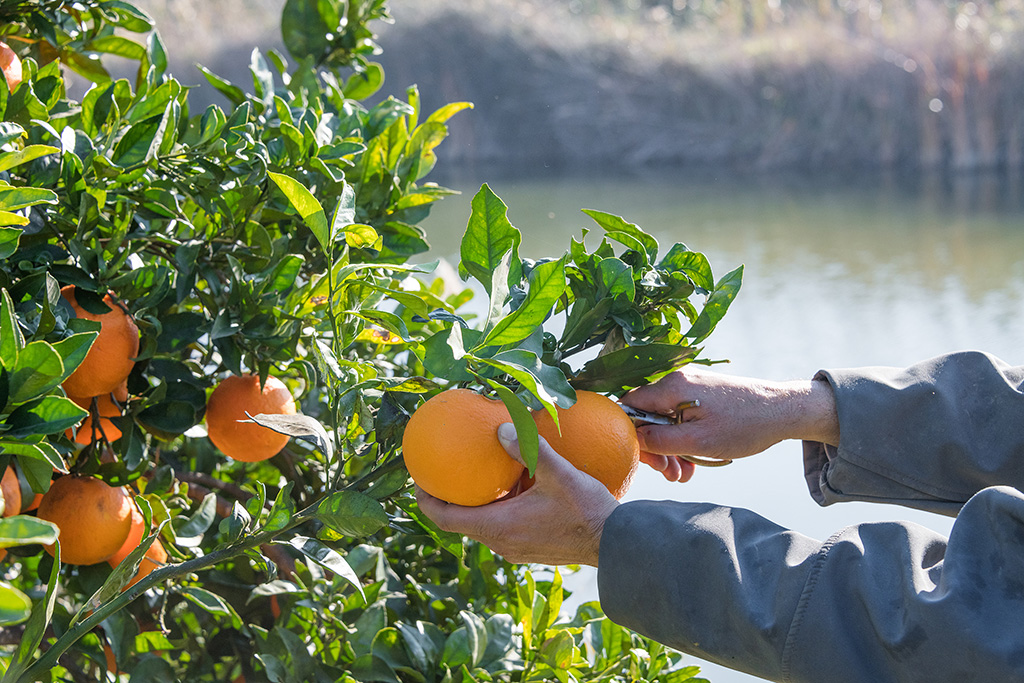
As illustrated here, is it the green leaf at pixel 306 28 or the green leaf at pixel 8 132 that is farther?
the green leaf at pixel 306 28

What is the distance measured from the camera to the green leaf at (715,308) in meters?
0.53

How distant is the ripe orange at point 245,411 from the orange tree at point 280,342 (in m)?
0.01

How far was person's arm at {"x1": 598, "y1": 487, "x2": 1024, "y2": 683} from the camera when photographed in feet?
1.54

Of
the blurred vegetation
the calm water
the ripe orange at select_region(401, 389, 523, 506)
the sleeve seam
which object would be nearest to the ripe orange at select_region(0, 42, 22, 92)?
the ripe orange at select_region(401, 389, 523, 506)

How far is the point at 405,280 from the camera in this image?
22.1 inches

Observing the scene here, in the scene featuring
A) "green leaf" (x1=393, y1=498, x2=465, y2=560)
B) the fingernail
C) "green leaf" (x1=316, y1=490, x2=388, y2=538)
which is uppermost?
the fingernail

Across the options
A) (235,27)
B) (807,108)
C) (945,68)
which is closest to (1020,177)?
(945,68)

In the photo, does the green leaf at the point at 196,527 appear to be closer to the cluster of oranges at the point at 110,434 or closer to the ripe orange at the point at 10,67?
the cluster of oranges at the point at 110,434

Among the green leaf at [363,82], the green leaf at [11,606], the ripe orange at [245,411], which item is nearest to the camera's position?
the green leaf at [11,606]

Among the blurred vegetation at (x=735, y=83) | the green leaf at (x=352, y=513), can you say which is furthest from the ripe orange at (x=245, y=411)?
the blurred vegetation at (x=735, y=83)

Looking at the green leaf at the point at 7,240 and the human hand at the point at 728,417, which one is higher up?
the green leaf at the point at 7,240

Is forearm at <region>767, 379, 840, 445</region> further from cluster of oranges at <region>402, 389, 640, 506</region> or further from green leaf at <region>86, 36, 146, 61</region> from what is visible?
green leaf at <region>86, 36, 146, 61</region>

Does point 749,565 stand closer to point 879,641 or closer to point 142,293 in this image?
point 879,641

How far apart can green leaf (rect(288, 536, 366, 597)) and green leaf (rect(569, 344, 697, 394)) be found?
0.17 metres
